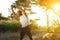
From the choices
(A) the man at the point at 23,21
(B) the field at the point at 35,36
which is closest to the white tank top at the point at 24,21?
(A) the man at the point at 23,21

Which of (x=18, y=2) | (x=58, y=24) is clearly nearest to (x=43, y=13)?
(x=58, y=24)

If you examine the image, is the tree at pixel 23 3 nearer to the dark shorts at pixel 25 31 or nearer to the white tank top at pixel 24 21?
the white tank top at pixel 24 21

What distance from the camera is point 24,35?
58.5 inches

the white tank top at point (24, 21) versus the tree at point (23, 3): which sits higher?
the tree at point (23, 3)

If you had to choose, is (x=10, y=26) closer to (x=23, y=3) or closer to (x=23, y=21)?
(x=23, y=21)

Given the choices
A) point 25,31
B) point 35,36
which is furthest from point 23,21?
point 35,36

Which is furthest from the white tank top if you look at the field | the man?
the field

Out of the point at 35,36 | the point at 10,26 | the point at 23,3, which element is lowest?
the point at 35,36

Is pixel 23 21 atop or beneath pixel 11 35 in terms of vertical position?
atop

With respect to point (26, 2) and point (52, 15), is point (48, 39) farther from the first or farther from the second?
point (26, 2)

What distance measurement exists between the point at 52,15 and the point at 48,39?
Result: 0.95 ft

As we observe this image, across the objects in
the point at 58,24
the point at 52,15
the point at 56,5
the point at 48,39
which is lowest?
the point at 48,39

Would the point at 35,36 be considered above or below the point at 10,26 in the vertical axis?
below

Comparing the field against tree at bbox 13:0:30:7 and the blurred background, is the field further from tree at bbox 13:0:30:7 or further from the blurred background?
tree at bbox 13:0:30:7
